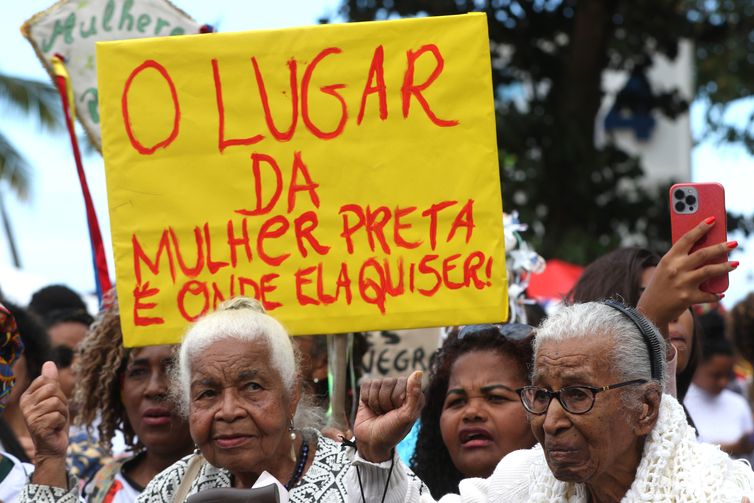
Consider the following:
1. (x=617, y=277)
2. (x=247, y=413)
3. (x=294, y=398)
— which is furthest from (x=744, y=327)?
(x=247, y=413)

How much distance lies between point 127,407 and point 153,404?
0.17 metres

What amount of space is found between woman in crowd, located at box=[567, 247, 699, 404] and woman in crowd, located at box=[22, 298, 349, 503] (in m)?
1.22

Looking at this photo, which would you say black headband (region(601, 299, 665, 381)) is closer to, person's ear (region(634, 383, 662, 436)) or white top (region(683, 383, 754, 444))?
person's ear (region(634, 383, 662, 436))

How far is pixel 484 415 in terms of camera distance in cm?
433

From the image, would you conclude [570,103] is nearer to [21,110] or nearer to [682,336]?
[682,336]

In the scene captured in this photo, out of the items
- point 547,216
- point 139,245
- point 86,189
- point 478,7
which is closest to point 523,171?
point 547,216

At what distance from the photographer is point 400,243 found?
407cm

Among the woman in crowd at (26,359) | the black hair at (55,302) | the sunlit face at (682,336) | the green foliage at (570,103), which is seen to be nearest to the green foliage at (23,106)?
the green foliage at (570,103)

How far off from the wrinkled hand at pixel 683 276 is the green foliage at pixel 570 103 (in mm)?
10209

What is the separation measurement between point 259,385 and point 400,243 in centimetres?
68

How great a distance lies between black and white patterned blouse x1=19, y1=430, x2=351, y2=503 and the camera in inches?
145

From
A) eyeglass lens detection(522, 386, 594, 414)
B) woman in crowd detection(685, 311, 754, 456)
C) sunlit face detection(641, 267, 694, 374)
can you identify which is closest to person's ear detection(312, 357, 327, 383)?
sunlit face detection(641, 267, 694, 374)

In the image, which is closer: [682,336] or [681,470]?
[681,470]

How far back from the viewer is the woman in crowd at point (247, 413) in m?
3.68
